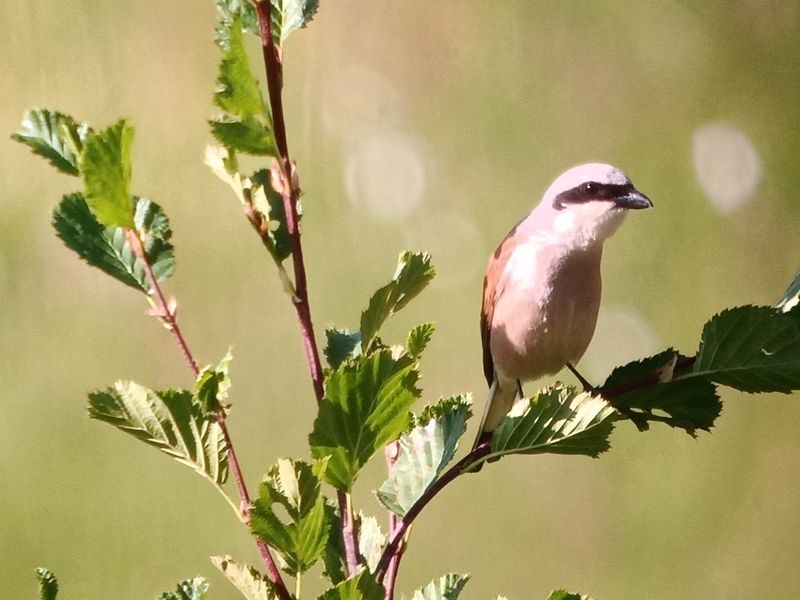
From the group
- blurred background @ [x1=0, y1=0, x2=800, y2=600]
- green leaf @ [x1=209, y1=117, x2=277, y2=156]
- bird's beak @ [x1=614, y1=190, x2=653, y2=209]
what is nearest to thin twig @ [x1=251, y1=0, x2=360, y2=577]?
green leaf @ [x1=209, y1=117, x2=277, y2=156]

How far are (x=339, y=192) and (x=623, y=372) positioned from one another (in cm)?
77

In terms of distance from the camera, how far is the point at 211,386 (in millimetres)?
505

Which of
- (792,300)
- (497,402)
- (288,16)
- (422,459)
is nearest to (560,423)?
(422,459)

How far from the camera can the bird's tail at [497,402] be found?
100 cm

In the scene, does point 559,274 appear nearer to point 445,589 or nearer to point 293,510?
point 445,589

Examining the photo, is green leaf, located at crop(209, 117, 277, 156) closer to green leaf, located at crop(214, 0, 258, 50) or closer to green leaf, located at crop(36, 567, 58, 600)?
green leaf, located at crop(214, 0, 258, 50)

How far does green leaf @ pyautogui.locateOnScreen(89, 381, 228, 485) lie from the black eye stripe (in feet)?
1.56

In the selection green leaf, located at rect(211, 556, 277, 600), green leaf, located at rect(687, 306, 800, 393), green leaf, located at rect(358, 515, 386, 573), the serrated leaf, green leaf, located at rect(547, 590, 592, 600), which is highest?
the serrated leaf

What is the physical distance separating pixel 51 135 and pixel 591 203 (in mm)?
521

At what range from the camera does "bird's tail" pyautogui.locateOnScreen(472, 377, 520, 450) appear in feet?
3.30

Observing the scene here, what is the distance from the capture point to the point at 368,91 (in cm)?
126

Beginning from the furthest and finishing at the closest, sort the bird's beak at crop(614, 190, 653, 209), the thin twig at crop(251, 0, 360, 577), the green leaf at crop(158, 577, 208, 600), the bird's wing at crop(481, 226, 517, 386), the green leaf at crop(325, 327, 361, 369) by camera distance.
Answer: the bird's wing at crop(481, 226, 517, 386), the bird's beak at crop(614, 190, 653, 209), the green leaf at crop(325, 327, 361, 369), the green leaf at crop(158, 577, 208, 600), the thin twig at crop(251, 0, 360, 577)

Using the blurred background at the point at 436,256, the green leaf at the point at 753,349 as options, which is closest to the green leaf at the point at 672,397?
the green leaf at the point at 753,349

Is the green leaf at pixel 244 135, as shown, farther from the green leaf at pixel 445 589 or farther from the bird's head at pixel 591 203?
the bird's head at pixel 591 203
